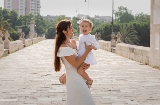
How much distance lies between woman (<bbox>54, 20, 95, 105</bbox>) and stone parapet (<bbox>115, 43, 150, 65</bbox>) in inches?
458

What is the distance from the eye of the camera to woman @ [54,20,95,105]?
3713 millimetres

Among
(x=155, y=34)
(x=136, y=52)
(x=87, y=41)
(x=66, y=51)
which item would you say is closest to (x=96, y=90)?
(x=87, y=41)

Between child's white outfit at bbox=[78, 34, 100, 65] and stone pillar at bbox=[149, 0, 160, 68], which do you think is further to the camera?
stone pillar at bbox=[149, 0, 160, 68]

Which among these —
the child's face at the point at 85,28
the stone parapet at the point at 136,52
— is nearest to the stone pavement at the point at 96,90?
the child's face at the point at 85,28

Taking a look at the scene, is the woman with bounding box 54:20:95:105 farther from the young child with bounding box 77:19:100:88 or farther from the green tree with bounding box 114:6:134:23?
the green tree with bounding box 114:6:134:23

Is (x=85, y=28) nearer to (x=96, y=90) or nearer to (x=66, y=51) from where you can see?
(x=66, y=51)

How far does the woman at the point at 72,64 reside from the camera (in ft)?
12.2

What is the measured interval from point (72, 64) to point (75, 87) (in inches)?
10.6

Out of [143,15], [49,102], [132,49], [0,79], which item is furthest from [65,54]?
[143,15]

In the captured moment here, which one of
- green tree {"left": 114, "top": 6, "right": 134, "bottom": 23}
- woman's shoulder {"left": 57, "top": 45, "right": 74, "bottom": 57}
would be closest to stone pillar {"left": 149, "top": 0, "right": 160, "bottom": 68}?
woman's shoulder {"left": 57, "top": 45, "right": 74, "bottom": 57}

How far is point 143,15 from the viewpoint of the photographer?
375 feet

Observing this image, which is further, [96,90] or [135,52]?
[135,52]

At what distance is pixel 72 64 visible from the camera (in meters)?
3.72

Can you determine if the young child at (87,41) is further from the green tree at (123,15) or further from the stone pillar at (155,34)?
the green tree at (123,15)
